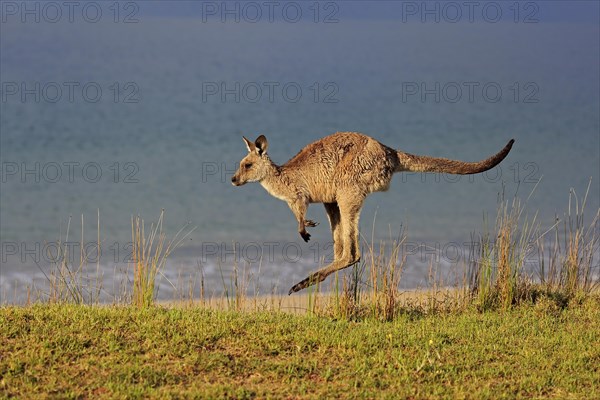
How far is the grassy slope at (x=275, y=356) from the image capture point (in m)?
7.28

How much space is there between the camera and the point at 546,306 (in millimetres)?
10445

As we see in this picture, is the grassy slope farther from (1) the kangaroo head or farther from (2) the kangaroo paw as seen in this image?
(1) the kangaroo head

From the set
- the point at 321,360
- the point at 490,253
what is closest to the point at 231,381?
the point at 321,360

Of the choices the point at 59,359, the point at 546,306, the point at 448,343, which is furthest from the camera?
the point at 546,306

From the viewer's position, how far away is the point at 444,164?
1038 centimetres

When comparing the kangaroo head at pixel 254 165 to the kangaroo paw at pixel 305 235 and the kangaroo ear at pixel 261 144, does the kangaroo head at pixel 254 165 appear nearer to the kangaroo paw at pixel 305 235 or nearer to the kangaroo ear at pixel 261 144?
the kangaroo ear at pixel 261 144

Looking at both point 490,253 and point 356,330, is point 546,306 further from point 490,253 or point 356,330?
point 356,330

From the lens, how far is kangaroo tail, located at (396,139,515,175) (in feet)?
33.6

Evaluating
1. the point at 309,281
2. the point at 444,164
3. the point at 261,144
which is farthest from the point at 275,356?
the point at 444,164

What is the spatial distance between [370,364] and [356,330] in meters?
1.02

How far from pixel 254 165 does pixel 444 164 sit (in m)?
2.28

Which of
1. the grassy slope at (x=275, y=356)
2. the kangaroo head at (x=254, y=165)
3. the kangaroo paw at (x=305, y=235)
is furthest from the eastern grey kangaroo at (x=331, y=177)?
the grassy slope at (x=275, y=356)

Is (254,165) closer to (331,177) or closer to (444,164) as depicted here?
(331,177)

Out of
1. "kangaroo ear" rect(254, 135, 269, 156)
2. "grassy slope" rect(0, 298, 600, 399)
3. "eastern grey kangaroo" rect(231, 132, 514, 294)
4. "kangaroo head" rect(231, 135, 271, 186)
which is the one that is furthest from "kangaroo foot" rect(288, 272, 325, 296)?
"kangaroo ear" rect(254, 135, 269, 156)
